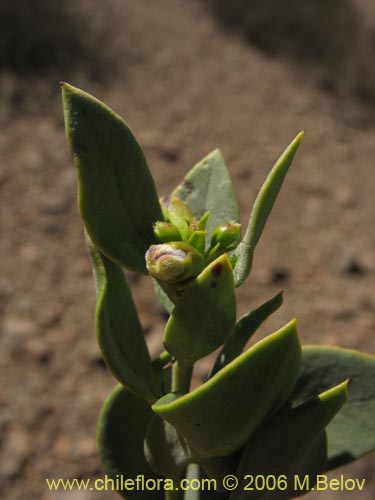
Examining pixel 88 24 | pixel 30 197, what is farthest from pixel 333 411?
pixel 88 24

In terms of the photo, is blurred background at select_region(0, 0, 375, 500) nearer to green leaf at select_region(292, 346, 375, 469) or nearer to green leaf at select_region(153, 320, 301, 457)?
green leaf at select_region(292, 346, 375, 469)

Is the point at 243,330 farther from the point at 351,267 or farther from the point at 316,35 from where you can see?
the point at 316,35

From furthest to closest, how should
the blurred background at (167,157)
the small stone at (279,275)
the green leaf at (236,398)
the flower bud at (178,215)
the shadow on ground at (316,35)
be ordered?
the shadow on ground at (316,35) → the small stone at (279,275) → the blurred background at (167,157) → the flower bud at (178,215) → the green leaf at (236,398)

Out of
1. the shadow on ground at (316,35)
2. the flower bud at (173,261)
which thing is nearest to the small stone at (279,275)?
the shadow on ground at (316,35)

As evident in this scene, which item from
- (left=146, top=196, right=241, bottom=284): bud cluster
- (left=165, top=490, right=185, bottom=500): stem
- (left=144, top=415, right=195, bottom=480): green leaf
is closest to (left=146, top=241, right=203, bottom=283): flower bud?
(left=146, top=196, right=241, bottom=284): bud cluster

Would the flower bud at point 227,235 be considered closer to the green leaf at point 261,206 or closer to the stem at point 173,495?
the green leaf at point 261,206

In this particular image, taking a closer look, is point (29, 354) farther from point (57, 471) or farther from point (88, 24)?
point (88, 24)

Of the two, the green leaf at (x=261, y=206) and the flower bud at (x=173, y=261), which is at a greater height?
the green leaf at (x=261, y=206)
